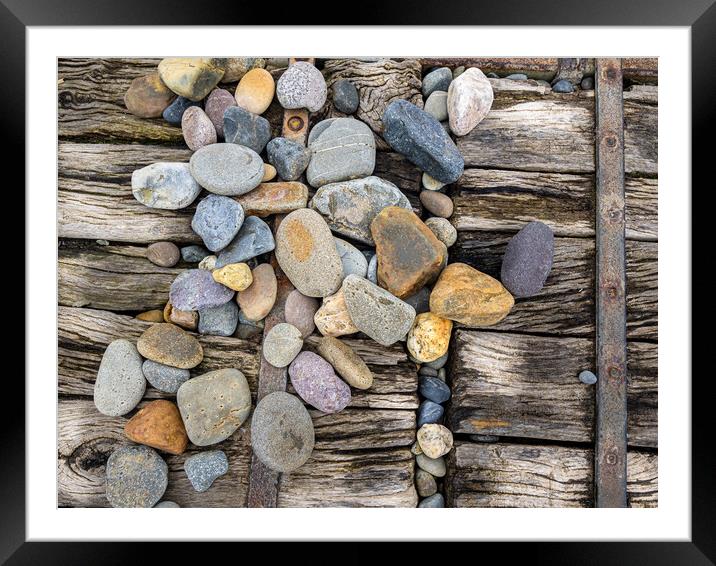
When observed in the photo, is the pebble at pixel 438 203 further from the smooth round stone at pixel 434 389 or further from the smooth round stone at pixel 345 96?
the smooth round stone at pixel 434 389

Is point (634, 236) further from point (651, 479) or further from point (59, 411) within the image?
point (59, 411)

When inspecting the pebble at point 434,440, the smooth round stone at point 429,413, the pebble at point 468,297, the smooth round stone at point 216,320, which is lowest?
the pebble at point 434,440

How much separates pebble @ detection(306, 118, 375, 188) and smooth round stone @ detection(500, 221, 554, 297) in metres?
0.72

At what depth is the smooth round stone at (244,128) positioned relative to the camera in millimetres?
1879

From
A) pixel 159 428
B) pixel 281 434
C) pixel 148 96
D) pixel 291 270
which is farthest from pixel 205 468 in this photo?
pixel 148 96

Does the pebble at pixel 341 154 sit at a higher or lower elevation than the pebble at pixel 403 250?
higher

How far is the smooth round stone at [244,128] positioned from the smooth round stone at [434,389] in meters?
1.28

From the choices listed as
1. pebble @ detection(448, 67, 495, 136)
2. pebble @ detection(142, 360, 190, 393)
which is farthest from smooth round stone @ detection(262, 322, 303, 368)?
pebble @ detection(448, 67, 495, 136)

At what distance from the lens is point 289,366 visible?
6.12ft

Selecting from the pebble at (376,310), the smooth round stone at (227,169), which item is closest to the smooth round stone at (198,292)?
the smooth round stone at (227,169)

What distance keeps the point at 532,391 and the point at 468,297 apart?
1.77ft

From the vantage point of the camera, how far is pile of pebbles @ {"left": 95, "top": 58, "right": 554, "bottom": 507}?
71.1 inches

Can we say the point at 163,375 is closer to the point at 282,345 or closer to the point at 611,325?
the point at 282,345
